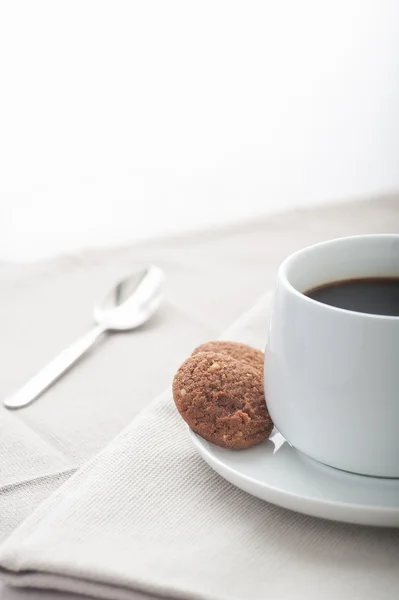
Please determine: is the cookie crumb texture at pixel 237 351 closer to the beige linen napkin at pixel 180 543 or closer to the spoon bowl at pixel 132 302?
the beige linen napkin at pixel 180 543

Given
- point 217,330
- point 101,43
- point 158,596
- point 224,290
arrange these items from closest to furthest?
point 158,596 → point 217,330 → point 224,290 → point 101,43

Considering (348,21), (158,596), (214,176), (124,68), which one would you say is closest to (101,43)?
(124,68)

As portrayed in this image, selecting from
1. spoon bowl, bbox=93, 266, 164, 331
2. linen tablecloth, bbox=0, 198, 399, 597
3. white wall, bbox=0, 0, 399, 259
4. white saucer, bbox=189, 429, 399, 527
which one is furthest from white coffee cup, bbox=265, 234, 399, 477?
white wall, bbox=0, 0, 399, 259

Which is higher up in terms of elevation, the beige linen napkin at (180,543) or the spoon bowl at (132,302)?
the beige linen napkin at (180,543)

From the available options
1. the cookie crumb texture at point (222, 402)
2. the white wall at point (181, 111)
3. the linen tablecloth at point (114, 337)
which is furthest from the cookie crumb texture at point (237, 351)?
the white wall at point (181, 111)

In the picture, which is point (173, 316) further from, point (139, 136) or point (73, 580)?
point (139, 136)

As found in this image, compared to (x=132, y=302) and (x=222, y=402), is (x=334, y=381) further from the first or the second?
(x=132, y=302)

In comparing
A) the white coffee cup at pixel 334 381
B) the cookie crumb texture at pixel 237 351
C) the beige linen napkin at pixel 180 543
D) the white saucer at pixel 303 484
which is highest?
the white coffee cup at pixel 334 381

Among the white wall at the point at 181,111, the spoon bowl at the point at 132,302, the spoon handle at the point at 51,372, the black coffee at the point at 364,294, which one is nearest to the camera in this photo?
the black coffee at the point at 364,294
